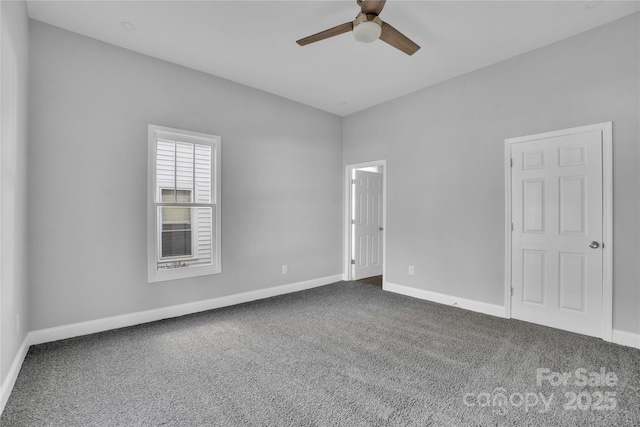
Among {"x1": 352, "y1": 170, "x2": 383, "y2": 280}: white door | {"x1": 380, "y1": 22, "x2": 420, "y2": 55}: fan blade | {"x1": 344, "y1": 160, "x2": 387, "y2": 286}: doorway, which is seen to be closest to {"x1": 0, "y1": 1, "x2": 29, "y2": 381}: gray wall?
{"x1": 380, "y1": 22, "x2": 420, "y2": 55}: fan blade

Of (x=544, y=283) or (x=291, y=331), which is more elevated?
(x=544, y=283)

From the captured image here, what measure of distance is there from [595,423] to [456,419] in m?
0.79

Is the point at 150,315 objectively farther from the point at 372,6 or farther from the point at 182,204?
the point at 372,6

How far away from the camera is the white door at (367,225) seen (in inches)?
217

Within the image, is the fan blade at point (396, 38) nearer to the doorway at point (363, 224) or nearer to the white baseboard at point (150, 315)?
the doorway at point (363, 224)

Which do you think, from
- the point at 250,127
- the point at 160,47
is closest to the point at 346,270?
the point at 250,127

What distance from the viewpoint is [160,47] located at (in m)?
3.25

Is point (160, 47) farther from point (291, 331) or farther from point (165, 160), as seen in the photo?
point (291, 331)

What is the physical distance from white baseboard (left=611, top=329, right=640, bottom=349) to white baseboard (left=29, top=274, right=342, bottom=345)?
11.7 ft

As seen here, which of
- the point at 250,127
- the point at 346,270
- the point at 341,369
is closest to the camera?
the point at 341,369

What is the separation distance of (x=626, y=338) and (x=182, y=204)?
4619 millimetres

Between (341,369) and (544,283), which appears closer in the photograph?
(341,369)

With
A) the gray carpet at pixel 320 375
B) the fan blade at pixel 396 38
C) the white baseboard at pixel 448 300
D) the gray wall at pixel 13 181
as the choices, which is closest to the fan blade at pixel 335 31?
the fan blade at pixel 396 38

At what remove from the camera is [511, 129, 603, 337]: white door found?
2.97 meters
